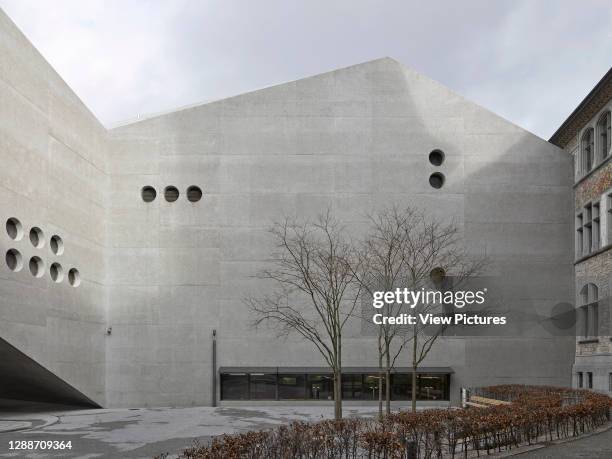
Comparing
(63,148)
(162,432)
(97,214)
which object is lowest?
(162,432)

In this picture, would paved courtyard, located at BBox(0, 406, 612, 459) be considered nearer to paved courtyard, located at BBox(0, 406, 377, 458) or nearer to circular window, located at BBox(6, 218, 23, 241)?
paved courtyard, located at BBox(0, 406, 377, 458)

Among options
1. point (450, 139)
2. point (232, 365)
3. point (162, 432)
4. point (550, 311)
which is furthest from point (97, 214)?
point (550, 311)

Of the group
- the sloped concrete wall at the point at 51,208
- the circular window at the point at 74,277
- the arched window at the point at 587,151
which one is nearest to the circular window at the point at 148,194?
the sloped concrete wall at the point at 51,208

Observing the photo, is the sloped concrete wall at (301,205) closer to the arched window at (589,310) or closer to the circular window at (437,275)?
the arched window at (589,310)

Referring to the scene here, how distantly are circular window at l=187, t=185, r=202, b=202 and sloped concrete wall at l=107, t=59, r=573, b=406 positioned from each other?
315 millimetres

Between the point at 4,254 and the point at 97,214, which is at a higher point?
the point at 97,214

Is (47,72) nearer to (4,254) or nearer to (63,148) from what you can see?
(63,148)

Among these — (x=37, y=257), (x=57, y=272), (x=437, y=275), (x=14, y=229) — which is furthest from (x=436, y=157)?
(x=14, y=229)

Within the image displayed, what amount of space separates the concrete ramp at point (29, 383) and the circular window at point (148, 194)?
9566 mm

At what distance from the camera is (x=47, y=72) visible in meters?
27.4

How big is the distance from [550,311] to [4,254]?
24.5 m

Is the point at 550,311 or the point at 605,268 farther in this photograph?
the point at 550,311

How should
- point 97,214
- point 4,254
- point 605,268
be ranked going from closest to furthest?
point 4,254 → point 605,268 → point 97,214

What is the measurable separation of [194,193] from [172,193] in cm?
109
